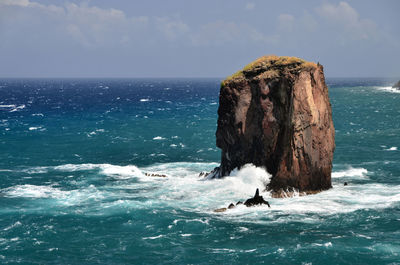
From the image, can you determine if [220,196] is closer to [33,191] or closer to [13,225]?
[13,225]

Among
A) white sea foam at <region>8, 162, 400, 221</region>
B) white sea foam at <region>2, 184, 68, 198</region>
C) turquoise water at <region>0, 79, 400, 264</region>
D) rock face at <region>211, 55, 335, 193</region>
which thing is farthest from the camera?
white sea foam at <region>2, 184, 68, 198</region>

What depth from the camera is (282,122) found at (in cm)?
5741

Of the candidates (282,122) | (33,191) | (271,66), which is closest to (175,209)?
(282,122)

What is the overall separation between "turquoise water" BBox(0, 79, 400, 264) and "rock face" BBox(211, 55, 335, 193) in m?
2.15

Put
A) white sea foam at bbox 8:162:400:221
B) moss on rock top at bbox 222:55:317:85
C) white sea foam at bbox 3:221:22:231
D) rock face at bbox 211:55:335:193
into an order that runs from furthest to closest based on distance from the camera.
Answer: moss on rock top at bbox 222:55:317:85 < rock face at bbox 211:55:335:193 < white sea foam at bbox 8:162:400:221 < white sea foam at bbox 3:221:22:231

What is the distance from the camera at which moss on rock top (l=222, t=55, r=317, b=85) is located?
5781cm

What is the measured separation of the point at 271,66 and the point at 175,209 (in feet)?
69.5

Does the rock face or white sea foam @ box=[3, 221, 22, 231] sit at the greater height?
the rock face

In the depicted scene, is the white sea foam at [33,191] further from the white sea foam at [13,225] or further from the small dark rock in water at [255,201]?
the small dark rock in water at [255,201]

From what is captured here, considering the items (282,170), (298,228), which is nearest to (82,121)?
(282,170)

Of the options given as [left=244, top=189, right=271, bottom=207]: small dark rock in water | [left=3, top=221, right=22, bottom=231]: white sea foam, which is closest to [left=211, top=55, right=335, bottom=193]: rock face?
[left=244, top=189, right=271, bottom=207]: small dark rock in water

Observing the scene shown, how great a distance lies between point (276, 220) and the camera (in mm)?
47594

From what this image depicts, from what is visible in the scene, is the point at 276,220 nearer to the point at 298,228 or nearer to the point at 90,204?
the point at 298,228

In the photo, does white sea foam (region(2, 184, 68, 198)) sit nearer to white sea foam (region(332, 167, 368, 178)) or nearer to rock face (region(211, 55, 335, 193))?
rock face (region(211, 55, 335, 193))
